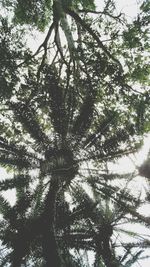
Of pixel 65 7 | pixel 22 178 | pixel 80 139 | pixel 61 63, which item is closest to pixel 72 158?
pixel 80 139

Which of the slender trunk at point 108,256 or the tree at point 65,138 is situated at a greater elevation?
the tree at point 65,138

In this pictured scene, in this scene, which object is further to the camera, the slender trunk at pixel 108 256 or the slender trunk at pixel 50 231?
the slender trunk at pixel 108 256

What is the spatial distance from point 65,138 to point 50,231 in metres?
2.02

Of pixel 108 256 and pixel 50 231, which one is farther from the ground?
pixel 50 231

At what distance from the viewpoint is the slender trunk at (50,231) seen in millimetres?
5029

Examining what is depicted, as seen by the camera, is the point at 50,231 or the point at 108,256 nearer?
the point at 50,231

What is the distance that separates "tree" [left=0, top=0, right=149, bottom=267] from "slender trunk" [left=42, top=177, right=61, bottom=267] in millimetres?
16

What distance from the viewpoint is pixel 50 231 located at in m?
5.44

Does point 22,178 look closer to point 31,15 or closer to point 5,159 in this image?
point 5,159

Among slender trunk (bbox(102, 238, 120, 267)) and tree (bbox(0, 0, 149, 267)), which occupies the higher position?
tree (bbox(0, 0, 149, 267))

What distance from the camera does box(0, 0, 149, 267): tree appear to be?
6141mm

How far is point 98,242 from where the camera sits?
22.4ft

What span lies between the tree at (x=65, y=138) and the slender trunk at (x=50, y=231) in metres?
0.02

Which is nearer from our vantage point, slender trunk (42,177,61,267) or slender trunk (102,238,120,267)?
slender trunk (42,177,61,267)
